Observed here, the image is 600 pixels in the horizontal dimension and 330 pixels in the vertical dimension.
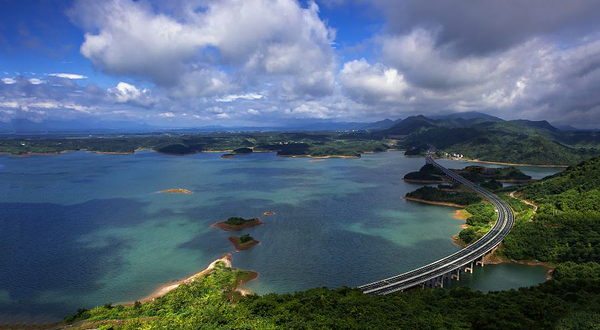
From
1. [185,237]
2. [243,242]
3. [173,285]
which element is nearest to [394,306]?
[173,285]

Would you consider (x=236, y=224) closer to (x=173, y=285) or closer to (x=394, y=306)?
(x=173, y=285)

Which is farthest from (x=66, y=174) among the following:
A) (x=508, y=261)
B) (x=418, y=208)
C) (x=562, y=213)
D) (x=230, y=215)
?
(x=562, y=213)

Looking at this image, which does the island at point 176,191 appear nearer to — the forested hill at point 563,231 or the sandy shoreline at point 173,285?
the sandy shoreline at point 173,285

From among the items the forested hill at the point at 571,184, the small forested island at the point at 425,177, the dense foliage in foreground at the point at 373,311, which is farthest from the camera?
the small forested island at the point at 425,177

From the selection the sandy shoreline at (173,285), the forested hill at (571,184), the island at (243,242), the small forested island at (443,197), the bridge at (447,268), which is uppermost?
the forested hill at (571,184)

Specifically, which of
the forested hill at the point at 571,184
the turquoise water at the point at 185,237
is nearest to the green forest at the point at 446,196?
the turquoise water at the point at 185,237

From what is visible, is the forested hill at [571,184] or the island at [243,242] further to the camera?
the forested hill at [571,184]

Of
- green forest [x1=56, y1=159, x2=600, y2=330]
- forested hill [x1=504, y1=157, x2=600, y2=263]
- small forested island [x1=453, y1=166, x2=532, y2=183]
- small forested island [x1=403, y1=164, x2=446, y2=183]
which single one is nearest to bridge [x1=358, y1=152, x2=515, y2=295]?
forested hill [x1=504, y1=157, x2=600, y2=263]

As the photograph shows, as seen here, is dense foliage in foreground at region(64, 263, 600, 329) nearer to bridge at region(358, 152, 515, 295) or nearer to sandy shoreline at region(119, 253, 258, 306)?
sandy shoreline at region(119, 253, 258, 306)
